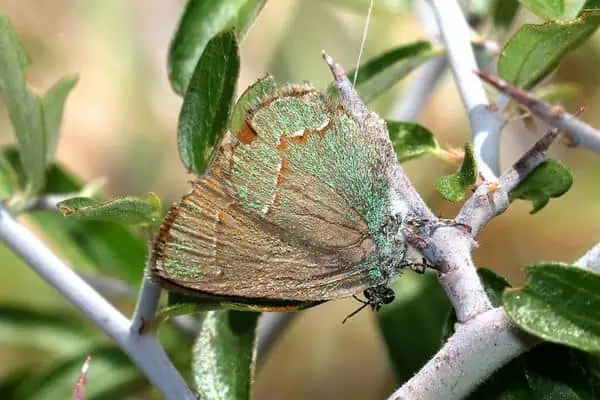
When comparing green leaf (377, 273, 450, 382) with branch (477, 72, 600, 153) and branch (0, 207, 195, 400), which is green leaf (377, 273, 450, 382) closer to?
branch (0, 207, 195, 400)

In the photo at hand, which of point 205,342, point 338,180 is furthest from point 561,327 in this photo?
point 205,342

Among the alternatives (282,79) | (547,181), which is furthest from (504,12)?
(282,79)

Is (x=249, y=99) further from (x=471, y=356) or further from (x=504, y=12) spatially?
(x=504, y=12)

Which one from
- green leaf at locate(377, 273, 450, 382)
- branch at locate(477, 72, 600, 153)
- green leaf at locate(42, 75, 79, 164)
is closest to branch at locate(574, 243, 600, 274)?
branch at locate(477, 72, 600, 153)

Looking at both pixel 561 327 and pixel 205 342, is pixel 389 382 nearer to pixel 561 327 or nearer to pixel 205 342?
pixel 205 342

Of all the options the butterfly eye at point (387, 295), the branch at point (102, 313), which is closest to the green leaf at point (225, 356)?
the branch at point (102, 313)
